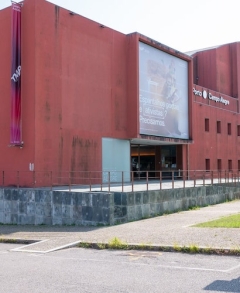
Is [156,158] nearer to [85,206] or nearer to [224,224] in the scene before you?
[85,206]

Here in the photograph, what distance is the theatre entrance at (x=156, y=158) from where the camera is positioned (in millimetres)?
32406

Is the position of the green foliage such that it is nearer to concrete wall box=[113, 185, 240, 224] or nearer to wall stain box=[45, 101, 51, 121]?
concrete wall box=[113, 185, 240, 224]

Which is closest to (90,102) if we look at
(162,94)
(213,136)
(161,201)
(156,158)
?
(162,94)

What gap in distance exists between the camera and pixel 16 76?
21875 millimetres

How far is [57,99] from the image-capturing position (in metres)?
22.2

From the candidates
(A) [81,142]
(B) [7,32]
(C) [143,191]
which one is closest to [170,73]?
(A) [81,142]

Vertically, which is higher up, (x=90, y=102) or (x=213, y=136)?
(x=90, y=102)

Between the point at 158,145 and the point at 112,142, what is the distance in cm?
836

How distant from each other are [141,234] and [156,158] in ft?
67.7

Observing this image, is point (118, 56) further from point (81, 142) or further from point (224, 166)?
point (224, 166)

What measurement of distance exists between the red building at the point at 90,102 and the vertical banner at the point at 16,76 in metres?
0.19

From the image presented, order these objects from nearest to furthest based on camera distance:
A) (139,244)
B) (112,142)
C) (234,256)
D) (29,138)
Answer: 1. (234,256)
2. (139,244)
3. (29,138)
4. (112,142)

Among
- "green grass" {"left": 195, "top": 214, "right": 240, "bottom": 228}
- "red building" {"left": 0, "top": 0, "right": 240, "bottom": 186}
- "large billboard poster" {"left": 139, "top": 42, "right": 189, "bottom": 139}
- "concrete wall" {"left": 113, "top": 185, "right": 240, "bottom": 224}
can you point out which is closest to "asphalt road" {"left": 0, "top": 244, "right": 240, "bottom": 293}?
"green grass" {"left": 195, "top": 214, "right": 240, "bottom": 228}

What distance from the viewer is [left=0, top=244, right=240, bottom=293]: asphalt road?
706 cm
